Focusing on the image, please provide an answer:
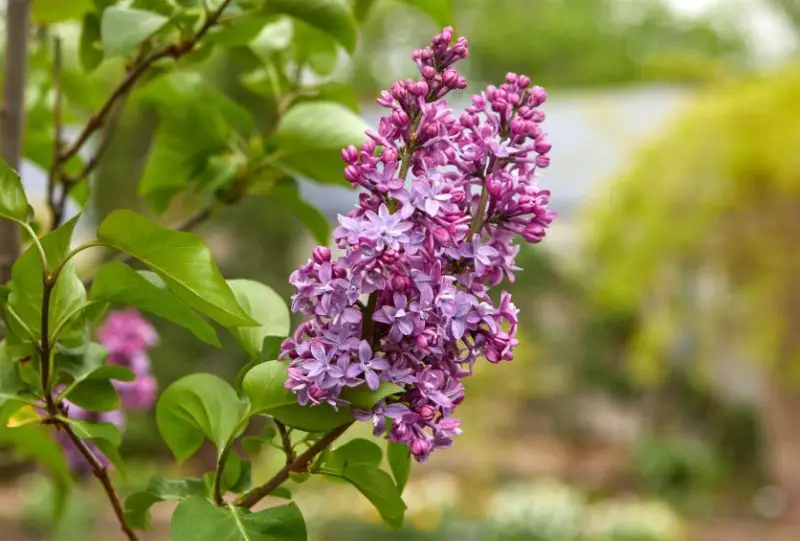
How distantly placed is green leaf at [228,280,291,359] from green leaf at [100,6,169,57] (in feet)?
0.53

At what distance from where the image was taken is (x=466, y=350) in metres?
0.45

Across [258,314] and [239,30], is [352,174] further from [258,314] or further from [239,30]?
[239,30]

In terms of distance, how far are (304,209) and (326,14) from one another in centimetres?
18

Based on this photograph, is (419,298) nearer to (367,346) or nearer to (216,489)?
(367,346)

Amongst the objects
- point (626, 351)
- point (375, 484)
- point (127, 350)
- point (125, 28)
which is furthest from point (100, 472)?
point (626, 351)

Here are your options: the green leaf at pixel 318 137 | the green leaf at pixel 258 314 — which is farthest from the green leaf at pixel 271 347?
the green leaf at pixel 318 137

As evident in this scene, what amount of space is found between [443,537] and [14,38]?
3.59 meters

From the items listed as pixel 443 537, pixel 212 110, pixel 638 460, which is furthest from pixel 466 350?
pixel 638 460

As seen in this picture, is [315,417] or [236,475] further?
[236,475]

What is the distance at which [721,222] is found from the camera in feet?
20.4

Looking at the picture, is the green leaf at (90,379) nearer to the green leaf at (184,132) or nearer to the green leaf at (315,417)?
the green leaf at (315,417)

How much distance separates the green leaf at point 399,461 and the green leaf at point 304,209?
28 cm

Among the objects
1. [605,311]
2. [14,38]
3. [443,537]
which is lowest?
[14,38]

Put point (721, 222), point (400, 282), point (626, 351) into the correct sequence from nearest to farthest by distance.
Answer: point (400, 282), point (721, 222), point (626, 351)
